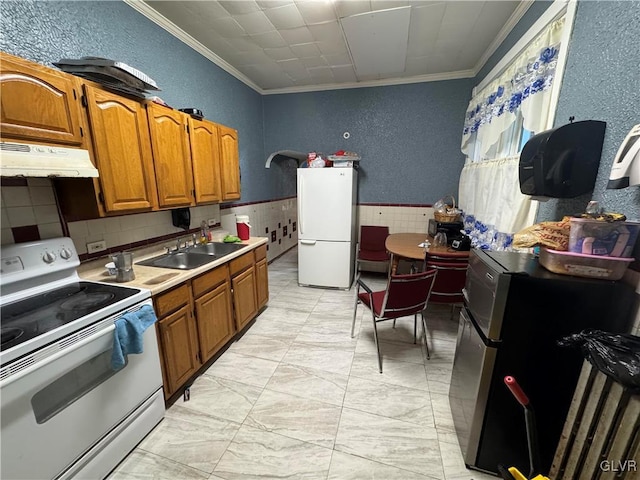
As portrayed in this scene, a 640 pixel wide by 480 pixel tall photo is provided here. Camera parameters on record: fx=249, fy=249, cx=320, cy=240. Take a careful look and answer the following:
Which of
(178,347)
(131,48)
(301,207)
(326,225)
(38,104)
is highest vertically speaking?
(131,48)

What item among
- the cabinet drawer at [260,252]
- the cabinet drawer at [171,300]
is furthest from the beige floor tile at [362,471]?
the cabinet drawer at [260,252]

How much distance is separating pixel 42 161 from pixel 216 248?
1.46 metres

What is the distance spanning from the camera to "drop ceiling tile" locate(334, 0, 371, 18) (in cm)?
200

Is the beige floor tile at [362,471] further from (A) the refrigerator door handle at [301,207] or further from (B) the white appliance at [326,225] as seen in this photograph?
(A) the refrigerator door handle at [301,207]

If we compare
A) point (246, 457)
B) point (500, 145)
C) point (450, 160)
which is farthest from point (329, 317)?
point (450, 160)

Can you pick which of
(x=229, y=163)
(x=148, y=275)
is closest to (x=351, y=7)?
(x=229, y=163)

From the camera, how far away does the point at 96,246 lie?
1.74 m

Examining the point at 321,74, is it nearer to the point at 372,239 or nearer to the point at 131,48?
the point at 131,48

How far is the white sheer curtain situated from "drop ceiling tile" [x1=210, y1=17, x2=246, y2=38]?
241 centimetres

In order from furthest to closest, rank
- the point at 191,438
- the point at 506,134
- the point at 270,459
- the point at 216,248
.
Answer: the point at 216,248 < the point at 506,134 < the point at 191,438 < the point at 270,459

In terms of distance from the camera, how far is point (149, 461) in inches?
53.7

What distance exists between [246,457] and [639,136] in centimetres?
227

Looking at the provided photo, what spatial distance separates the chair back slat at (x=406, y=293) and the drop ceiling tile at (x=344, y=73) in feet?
9.00

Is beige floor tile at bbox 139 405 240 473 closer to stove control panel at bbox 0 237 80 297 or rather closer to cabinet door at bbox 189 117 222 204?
stove control panel at bbox 0 237 80 297
